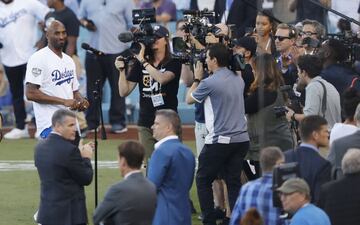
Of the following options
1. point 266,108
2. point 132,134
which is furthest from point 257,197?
point 132,134

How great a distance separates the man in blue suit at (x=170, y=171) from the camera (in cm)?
1148

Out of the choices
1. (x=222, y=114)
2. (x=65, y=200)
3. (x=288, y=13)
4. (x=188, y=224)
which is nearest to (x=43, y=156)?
(x=65, y=200)

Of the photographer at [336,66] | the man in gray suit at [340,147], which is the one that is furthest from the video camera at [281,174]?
the photographer at [336,66]

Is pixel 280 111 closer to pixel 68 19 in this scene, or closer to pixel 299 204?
pixel 299 204

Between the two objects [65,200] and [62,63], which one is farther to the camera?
[62,63]

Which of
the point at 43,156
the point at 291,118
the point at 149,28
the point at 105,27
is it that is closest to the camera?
the point at 43,156

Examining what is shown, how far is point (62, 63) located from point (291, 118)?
2.63 meters

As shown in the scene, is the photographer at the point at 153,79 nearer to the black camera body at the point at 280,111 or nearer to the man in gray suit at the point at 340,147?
A: the black camera body at the point at 280,111

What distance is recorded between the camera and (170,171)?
11586 millimetres

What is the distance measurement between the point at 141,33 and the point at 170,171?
8.89 ft

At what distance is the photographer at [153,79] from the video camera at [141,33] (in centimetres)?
5

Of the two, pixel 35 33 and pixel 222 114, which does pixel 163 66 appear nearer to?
pixel 222 114

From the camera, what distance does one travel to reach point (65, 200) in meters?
11.6

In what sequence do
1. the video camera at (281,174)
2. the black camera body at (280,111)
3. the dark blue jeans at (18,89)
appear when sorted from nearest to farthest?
the video camera at (281,174) < the black camera body at (280,111) < the dark blue jeans at (18,89)
